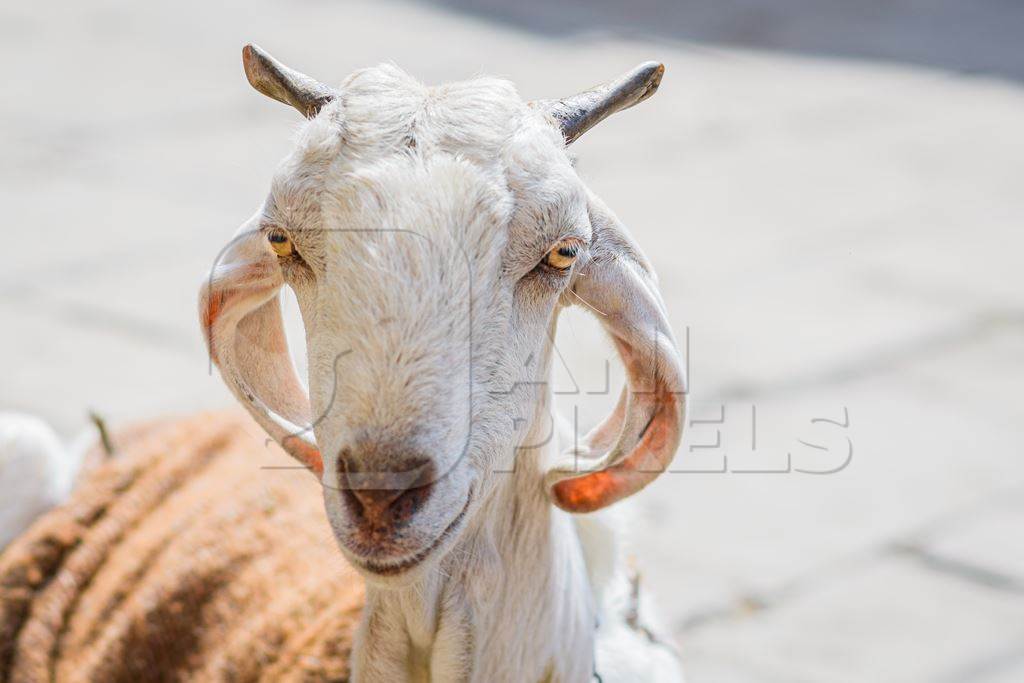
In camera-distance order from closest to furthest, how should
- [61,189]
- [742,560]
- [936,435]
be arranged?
[742,560] < [936,435] < [61,189]

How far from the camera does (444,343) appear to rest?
1.73 m

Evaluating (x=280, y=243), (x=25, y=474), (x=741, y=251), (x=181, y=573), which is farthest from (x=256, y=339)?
(x=741, y=251)

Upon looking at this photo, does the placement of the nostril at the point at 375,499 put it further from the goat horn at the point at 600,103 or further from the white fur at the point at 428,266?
the goat horn at the point at 600,103

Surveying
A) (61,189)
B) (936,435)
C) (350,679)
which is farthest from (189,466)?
(61,189)

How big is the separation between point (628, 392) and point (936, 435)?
8.76 ft

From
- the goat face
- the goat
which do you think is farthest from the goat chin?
the goat face

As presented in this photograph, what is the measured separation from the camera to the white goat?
172cm

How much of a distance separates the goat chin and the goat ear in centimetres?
131

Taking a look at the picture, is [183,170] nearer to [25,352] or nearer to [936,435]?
[25,352]

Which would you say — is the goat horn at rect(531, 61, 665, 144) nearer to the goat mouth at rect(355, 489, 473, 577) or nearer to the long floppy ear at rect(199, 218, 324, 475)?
the long floppy ear at rect(199, 218, 324, 475)

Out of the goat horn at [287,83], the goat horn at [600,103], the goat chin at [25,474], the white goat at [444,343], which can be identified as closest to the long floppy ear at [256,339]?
the white goat at [444,343]

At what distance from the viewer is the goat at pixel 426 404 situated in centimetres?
173

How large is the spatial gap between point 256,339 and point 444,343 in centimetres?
49

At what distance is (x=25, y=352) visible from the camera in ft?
16.8
